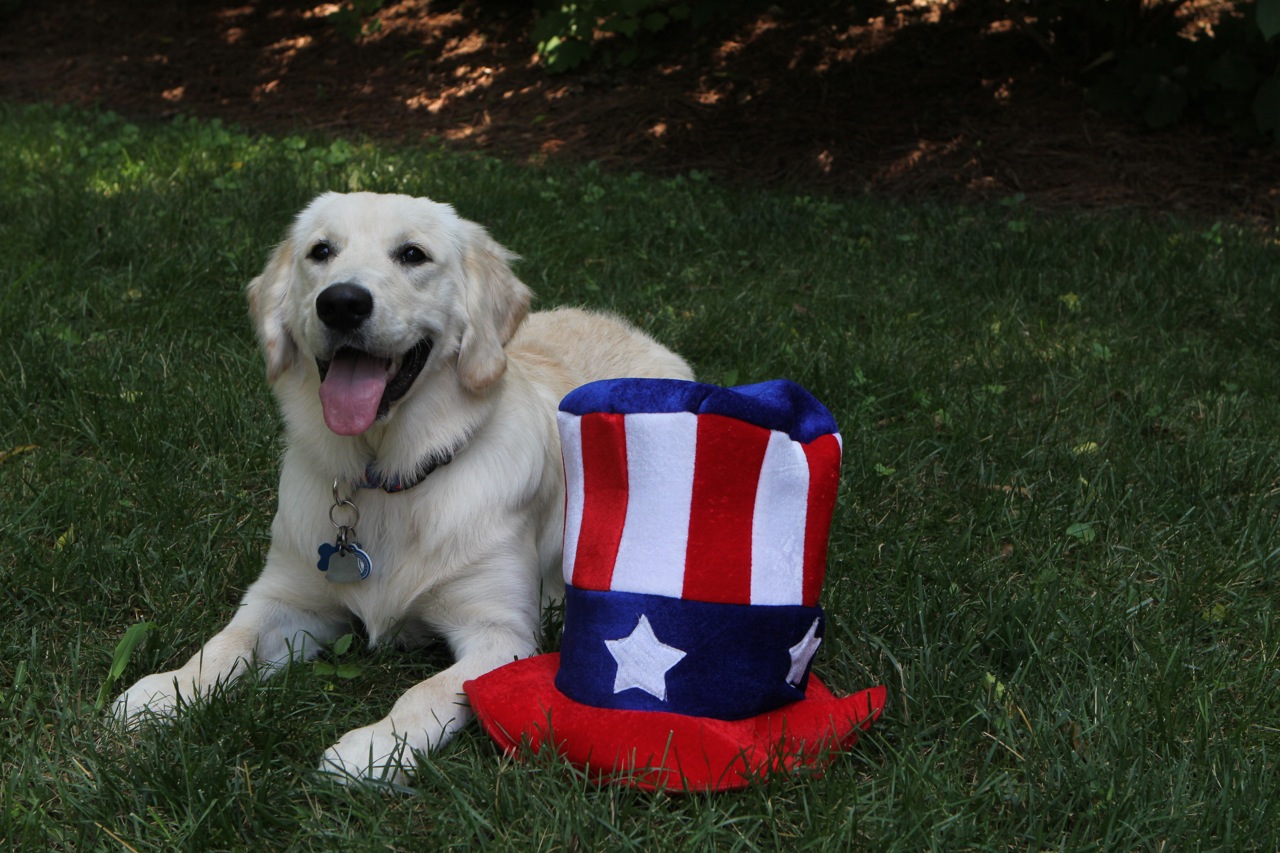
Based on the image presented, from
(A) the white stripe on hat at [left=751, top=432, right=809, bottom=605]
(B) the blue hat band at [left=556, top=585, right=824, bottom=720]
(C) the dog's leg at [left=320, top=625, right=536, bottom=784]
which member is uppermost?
(A) the white stripe on hat at [left=751, top=432, right=809, bottom=605]

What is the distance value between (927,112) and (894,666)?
6.62 m

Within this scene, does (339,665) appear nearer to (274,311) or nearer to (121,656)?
(121,656)

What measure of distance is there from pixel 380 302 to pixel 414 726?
91cm

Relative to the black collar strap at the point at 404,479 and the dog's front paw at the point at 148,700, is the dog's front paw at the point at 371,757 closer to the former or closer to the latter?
the dog's front paw at the point at 148,700

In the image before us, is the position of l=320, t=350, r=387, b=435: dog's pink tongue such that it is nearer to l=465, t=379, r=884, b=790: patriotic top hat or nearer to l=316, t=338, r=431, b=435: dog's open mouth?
l=316, t=338, r=431, b=435: dog's open mouth

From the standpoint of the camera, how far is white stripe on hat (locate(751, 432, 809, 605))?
199 cm

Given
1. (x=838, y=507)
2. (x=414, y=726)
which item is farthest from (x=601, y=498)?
(x=838, y=507)

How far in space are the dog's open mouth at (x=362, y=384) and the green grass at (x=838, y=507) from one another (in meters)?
0.53

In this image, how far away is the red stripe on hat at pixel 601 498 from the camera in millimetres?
2033

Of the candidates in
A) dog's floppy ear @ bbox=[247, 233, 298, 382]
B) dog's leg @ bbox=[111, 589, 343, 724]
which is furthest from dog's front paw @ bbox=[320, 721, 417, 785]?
dog's floppy ear @ bbox=[247, 233, 298, 382]

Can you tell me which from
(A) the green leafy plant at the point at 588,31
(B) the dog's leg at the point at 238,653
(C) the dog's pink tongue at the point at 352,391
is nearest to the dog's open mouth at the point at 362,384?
(C) the dog's pink tongue at the point at 352,391

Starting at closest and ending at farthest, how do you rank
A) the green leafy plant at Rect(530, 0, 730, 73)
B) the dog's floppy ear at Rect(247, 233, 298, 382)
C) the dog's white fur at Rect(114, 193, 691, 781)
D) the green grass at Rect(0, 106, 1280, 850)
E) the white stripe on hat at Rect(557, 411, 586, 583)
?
the green grass at Rect(0, 106, 1280, 850) < the white stripe on hat at Rect(557, 411, 586, 583) < the dog's white fur at Rect(114, 193, 691, 781) < the dog's floppy ear at Rect(247, 233, 298, 382) < the green leafy plant at Rect(530, 0, 730, 73)

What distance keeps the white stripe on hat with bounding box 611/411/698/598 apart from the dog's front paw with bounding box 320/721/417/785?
19.0 inches

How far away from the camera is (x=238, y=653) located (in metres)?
2.38
